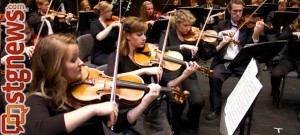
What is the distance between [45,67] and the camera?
3.92 feet

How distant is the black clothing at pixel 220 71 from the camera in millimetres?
3145

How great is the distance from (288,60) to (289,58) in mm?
28

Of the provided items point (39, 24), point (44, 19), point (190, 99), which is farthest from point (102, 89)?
point (39, 24)

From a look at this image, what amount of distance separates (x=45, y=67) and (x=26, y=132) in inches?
10.7

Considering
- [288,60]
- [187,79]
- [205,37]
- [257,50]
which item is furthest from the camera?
[288,60]

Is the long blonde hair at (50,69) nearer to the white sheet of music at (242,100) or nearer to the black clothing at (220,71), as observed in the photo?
the white sheet of music at (242,100)

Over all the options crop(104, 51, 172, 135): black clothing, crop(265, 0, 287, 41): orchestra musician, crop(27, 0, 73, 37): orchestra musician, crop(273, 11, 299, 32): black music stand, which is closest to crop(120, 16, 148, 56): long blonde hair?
crop(104, 51, 172, 135): black clothing

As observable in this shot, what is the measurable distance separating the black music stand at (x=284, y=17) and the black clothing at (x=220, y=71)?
146 centimetres

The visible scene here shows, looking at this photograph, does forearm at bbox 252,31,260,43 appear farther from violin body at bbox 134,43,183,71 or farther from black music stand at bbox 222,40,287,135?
violin body at bbox 134,43,183,71

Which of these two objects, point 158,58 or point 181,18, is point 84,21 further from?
point 158,58

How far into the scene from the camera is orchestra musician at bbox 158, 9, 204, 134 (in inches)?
107

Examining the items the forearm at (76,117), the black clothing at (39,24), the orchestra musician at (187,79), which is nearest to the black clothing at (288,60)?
the orchestra musician at (187,79)

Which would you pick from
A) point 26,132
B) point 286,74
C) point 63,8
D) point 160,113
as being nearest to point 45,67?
point 26,132

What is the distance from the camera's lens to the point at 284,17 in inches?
176
